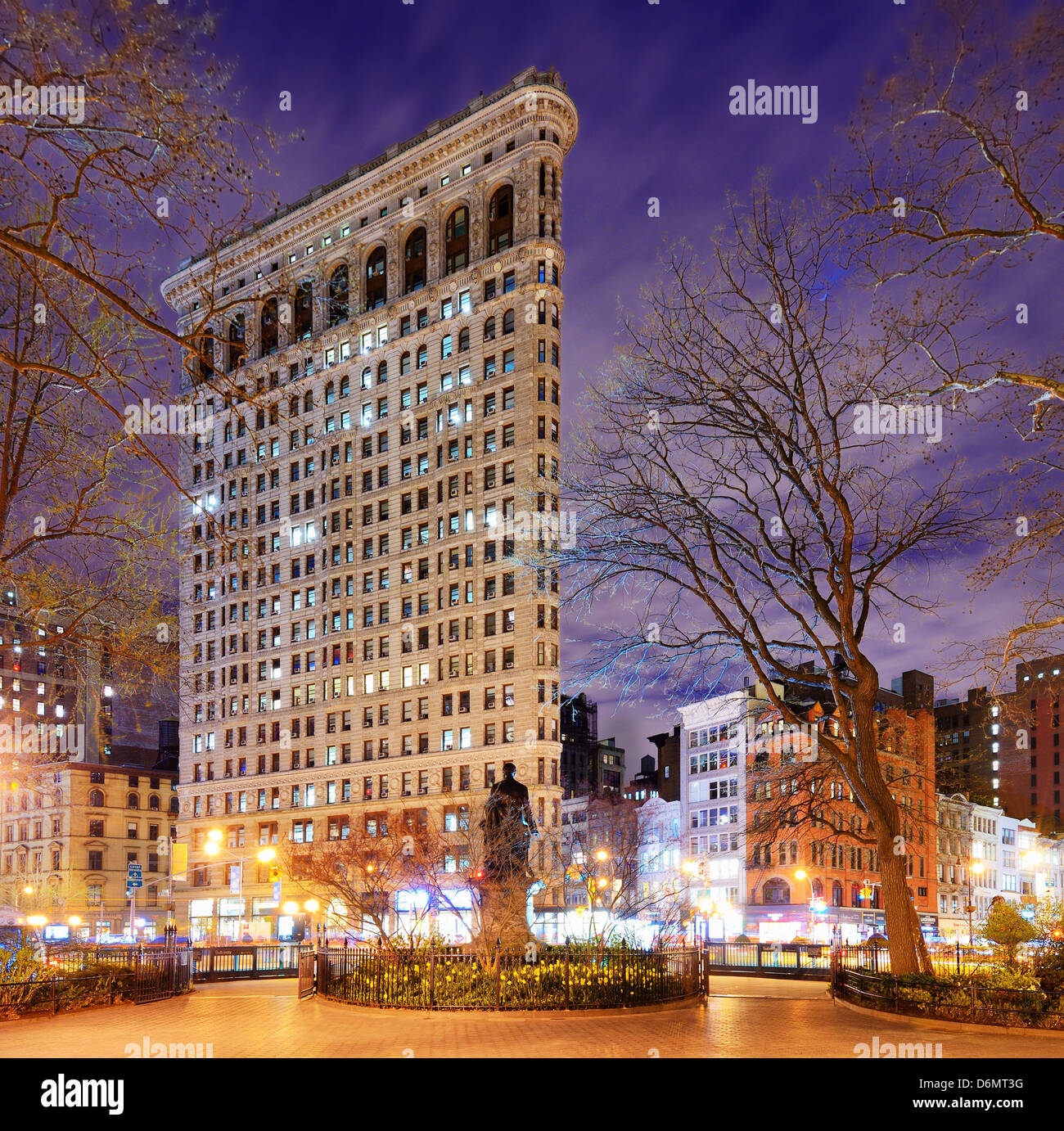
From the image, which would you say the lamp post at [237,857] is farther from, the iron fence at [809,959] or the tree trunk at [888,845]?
the tree trunk at [888,845]

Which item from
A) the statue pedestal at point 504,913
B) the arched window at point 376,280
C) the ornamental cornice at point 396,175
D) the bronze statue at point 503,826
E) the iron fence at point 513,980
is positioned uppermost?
the ornamental cornice at point 396,175

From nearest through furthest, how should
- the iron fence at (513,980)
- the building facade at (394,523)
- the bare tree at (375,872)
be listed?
the iron fence at (513,980) → the bare tree at (375,872) → the building facade at (394,523)

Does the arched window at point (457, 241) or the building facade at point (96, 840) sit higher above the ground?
the arched window at point (457, 241)

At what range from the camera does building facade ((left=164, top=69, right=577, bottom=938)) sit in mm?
84125

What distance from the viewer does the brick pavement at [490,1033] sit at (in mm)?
16516

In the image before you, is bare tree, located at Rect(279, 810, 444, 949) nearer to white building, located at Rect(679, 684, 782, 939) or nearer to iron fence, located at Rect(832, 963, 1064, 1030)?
iron fence, located at Rect(832, 963, 1064, 1030)

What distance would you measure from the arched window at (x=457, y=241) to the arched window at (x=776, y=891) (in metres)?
56.2

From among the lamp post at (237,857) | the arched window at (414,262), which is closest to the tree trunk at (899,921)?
the lamp post at (237,857)

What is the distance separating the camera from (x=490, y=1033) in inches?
733

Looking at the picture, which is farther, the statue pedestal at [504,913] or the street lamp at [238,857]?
the street lamp at [238,857]

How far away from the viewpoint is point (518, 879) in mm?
23688

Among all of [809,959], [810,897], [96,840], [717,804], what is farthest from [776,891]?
[96,840]
